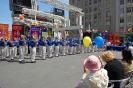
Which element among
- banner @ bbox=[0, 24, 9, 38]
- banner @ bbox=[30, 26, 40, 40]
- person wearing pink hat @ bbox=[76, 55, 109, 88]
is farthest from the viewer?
banner @ bbox=[30, 26, 40, 40]

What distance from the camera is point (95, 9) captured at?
63656 millimetres

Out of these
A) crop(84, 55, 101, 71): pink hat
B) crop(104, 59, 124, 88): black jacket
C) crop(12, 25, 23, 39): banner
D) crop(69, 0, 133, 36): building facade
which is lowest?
crop(104, 59, 124, 88): black jacket

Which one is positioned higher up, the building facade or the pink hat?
the building facade

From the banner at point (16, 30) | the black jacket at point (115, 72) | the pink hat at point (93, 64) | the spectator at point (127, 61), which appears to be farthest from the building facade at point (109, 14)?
the pink hat at point (93, 64)

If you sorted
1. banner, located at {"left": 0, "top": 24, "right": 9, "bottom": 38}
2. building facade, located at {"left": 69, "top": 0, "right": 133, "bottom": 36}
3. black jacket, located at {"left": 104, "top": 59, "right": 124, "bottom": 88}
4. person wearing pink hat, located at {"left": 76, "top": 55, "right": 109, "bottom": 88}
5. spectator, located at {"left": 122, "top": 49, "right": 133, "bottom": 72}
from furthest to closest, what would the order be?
building facade, located at {"left": 69, "top": 0, "right": 133, "bottom": 36} < banner, located at {"left": 0, "top": 24, "right": 9, "bottom": 38} < spectator, located at {"left": 122, "top": 49, "right": 133, "bottom": 72} < black jacket, located at {"left": 104, "top": 59, "right": 124, "bottom": 88} < person wearing pink hat, located at {"left": 76, "top": 55, "right": 109, "bottom": 88}

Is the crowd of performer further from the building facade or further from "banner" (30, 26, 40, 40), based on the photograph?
the building facade

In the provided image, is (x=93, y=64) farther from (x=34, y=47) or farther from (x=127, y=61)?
(x=34, y=47)

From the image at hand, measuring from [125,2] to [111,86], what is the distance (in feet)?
175

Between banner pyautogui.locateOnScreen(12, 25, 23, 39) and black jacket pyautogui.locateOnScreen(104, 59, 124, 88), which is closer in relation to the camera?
black jacket pyautogui.locateOnScreen(104, 59, 124, 88)

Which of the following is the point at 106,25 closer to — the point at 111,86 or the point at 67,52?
the point at 67,52

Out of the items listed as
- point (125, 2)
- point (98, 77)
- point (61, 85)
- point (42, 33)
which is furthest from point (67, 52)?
point (125, 2)

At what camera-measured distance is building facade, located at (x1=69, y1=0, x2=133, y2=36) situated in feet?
167

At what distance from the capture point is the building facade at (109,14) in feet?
167

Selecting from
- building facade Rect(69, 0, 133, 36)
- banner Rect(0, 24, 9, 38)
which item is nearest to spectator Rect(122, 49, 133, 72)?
banner Rect(0, 24, 9, 38)
